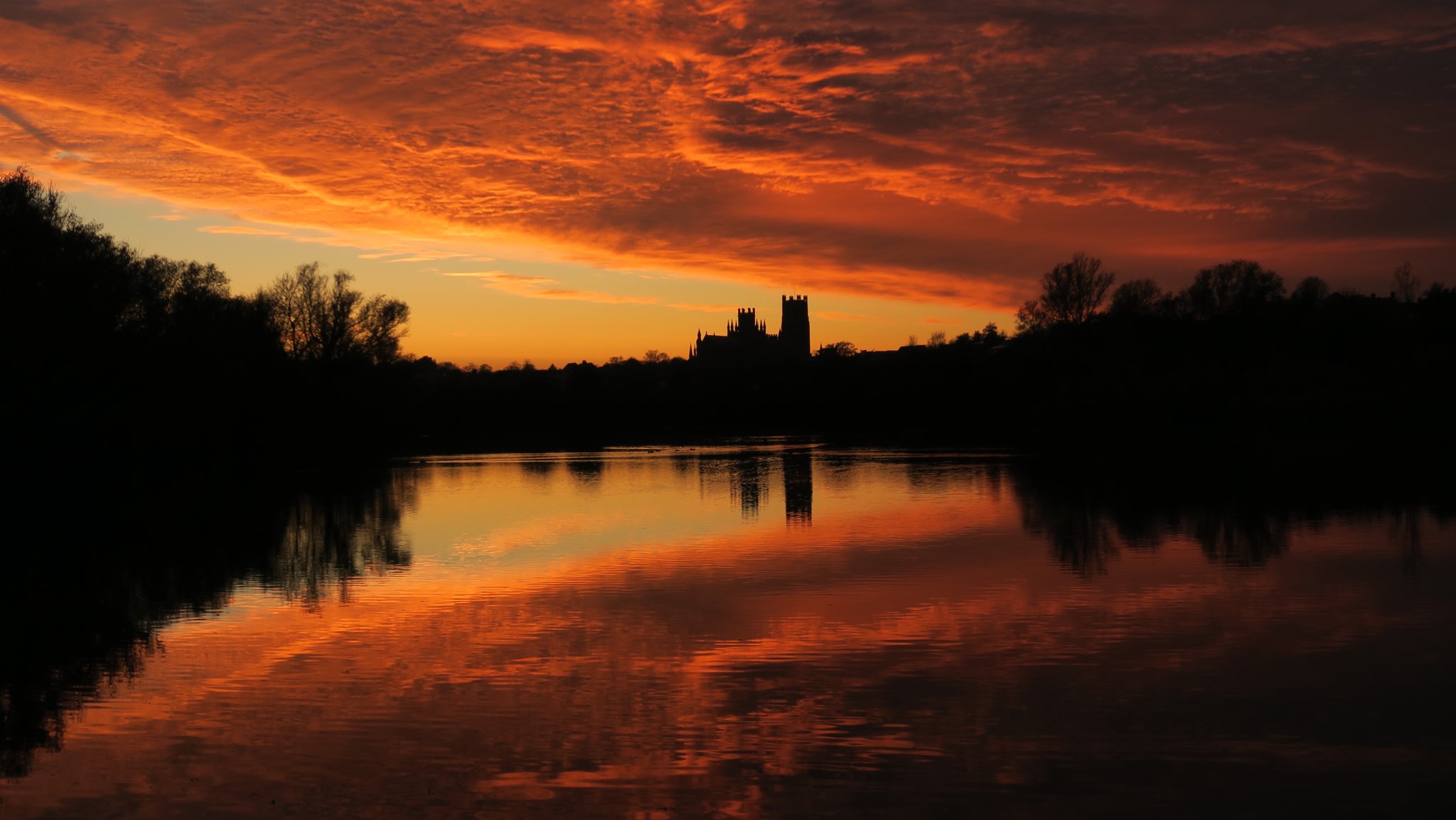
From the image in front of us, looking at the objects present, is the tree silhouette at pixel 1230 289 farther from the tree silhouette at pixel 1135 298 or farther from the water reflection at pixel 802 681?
the water reflection at pixel 802 681

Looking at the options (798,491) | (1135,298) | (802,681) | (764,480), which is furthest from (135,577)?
(1135,298)

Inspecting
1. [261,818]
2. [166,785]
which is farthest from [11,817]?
[261,818]

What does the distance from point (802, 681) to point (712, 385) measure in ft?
452

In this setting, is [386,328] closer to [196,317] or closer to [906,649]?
[196,317]

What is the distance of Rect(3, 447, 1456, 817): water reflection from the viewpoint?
28.9 feet

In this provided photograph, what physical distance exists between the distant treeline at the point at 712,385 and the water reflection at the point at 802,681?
22.3 m

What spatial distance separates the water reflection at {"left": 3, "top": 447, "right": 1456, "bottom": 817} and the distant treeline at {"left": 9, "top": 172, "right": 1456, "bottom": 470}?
877 inches

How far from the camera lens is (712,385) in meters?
150

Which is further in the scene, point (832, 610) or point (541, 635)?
point (832, 610)

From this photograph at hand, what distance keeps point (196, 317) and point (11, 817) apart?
56700 millimetres

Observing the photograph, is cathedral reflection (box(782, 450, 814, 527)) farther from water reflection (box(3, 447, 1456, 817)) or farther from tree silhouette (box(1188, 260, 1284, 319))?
tree silhouette (box(1188, 260, 1284, 319))

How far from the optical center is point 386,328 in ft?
273

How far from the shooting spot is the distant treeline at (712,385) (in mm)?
41750

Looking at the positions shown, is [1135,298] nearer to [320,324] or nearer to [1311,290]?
[1311,290]
